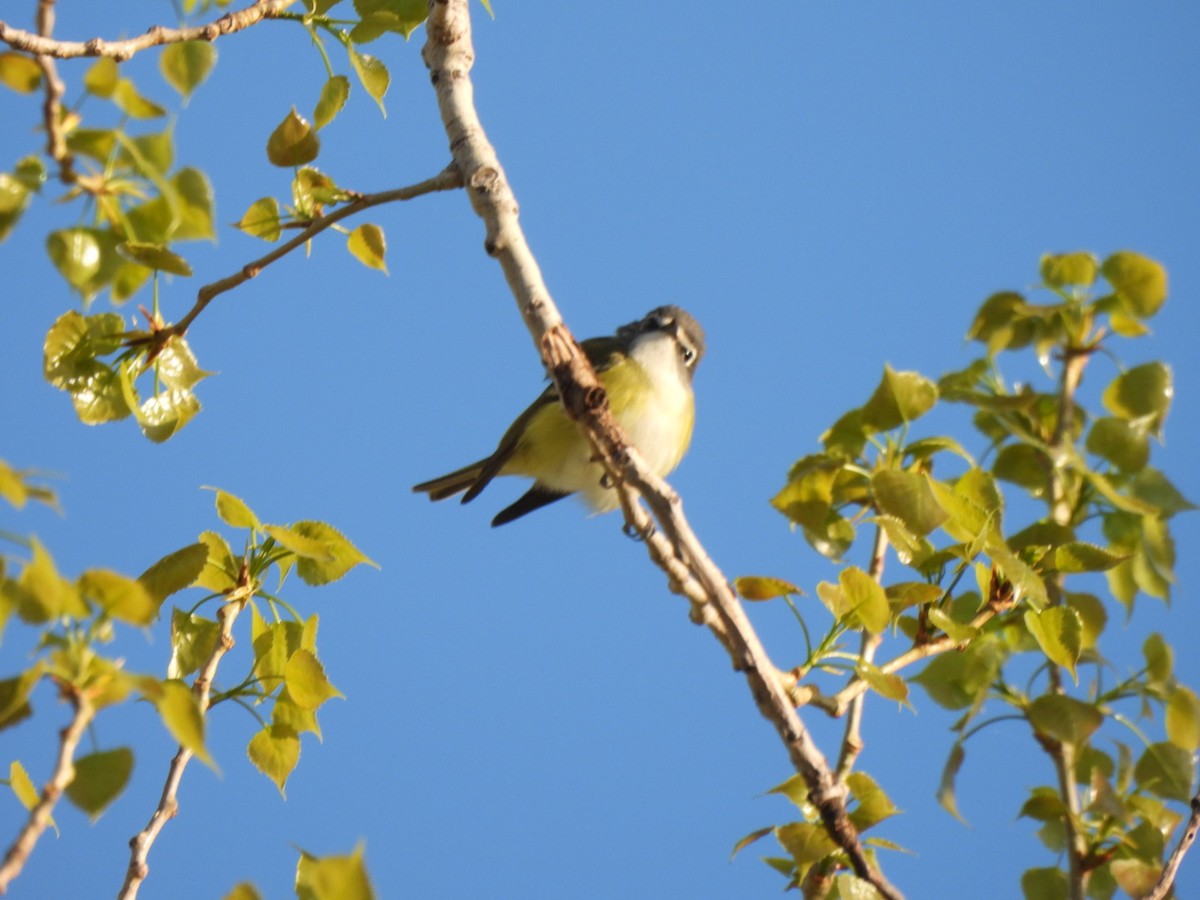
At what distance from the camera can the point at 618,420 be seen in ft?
11.0

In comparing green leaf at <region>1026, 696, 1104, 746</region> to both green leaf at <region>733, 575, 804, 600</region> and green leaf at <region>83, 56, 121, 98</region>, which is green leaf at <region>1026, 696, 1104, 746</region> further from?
green leaf at <region>83, 56, 121, 98</region>

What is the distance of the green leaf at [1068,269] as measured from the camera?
2305 millimetres

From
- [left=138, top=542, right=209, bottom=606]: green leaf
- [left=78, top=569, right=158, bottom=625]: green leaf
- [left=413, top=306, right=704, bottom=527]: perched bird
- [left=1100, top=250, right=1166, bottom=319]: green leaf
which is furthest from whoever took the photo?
[left=413, top=306, right=704, bottom=527]: perched bird

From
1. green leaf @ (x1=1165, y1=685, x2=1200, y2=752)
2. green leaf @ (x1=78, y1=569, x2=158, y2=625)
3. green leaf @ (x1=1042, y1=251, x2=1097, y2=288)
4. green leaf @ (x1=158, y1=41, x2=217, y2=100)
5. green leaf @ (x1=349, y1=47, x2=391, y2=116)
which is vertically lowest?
green leaf @ (x1=1165, y1=685, x2=1200, y2=752)

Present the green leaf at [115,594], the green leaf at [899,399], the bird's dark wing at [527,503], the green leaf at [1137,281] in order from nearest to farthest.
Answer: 1. the green leaf at [115,594]
2. the green leaf at [899,399]
3. the green leaf at [1137,281]
4. the bird's dark wing at [527,503]

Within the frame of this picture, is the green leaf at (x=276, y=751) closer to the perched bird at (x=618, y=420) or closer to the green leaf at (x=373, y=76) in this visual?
the green leaf at (x=373, y=76)

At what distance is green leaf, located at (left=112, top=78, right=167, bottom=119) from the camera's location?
109 cm

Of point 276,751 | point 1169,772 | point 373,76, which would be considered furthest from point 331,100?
point 1169,772

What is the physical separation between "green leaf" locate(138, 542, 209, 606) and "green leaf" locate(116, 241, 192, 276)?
0.33m

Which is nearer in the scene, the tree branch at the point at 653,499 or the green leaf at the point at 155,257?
the green leaf at the point at 155,257

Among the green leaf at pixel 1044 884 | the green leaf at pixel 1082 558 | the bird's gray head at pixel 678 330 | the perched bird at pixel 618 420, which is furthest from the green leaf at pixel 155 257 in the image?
the bird's gray head at pixel 678 330

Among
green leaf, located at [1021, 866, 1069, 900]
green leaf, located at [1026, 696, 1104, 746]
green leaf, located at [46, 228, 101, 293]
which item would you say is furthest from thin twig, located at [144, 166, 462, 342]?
green leaf, located at [1021, 866, 1069, 900]

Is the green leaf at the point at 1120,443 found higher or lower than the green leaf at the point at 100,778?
higher

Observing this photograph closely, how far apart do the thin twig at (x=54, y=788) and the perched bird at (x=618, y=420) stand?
2140 mm
